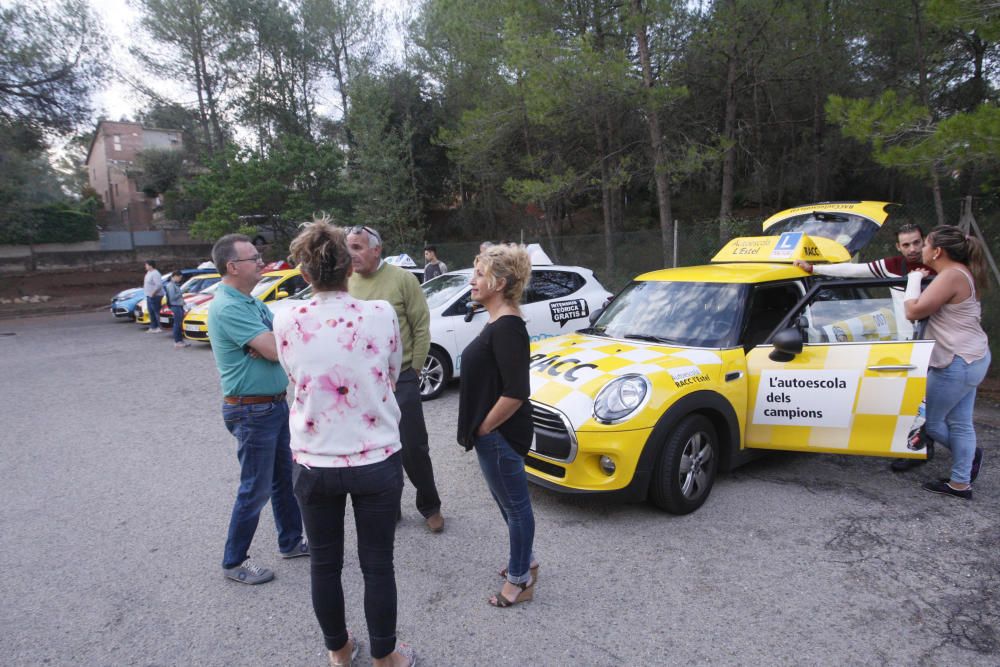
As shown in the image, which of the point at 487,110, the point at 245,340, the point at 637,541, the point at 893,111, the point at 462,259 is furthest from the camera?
the point at 462,259

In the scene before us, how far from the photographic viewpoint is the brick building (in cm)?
3512

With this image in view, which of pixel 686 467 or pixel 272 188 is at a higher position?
pixel 272 188

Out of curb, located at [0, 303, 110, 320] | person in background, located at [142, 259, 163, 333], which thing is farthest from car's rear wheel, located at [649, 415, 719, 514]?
curb, located at [0, 303, 110, 320]

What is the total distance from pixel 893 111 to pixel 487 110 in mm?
9711

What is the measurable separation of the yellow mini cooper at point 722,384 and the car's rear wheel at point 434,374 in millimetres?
2568

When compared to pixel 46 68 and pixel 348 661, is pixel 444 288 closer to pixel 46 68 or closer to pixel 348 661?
pixel 348 661

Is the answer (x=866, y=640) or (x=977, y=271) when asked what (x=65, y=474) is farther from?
(x=977, y=271)

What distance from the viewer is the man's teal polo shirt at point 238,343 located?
108 inches

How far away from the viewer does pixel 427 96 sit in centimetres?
2388

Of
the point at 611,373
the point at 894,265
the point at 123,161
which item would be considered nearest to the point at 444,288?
the point at 611,373

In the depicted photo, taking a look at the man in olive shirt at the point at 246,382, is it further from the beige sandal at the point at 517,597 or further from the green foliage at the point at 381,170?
the green foliage at the point at 381,170

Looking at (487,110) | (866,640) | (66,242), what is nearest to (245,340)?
(866,640)

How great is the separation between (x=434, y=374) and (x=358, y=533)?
15.6 feet

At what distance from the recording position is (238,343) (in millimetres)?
2752
